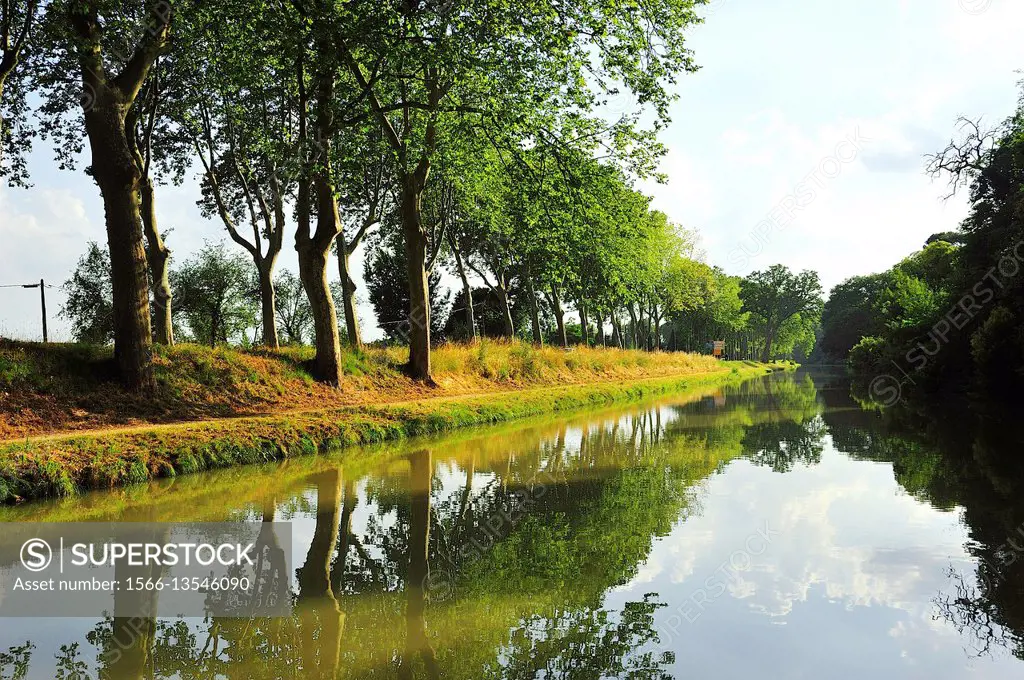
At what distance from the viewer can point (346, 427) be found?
1524 centimetres

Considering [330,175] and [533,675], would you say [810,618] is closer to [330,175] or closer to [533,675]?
[533,675]

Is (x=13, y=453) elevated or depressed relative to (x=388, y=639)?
elevated

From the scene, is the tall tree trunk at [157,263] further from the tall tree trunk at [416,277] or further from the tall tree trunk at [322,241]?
the tall tree trunk at [416,277]

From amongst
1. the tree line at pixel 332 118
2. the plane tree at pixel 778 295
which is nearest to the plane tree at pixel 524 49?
the tree line at pixel 332 118

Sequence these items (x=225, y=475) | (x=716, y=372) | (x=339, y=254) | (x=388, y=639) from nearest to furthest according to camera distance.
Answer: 1. (x=388, y=639)
2. (x=225, y=475)
3. (x=339, y=254)
4. (x=716, y=372)

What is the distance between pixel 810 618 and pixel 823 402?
85.7ft

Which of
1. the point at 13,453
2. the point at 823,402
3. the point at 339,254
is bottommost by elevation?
the point at 823,402

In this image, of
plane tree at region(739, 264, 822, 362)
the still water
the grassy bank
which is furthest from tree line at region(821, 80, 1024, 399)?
plane tree at region(739, 264, 822, 362)

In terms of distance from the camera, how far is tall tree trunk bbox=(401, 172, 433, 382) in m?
20.8

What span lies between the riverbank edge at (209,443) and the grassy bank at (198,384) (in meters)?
1.03

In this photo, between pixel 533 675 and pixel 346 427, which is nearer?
pixel 533 675

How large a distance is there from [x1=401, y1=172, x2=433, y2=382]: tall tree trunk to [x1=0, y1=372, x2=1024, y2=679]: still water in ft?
30.0

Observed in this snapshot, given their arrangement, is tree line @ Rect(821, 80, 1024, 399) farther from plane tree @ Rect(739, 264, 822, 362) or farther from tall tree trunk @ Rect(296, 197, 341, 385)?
plane tree @ Rect(739, 264, 822, 362)

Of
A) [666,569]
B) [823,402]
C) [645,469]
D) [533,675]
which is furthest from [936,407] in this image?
[533,675]
